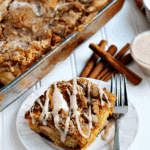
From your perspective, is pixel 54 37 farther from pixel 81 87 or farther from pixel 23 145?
pixel 23 145

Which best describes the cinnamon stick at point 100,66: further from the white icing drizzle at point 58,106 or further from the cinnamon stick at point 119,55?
the white icing drizzle at point 58,106

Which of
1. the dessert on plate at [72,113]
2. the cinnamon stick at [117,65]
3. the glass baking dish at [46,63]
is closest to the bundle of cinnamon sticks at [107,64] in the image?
the cinnamon stick at [117,65]

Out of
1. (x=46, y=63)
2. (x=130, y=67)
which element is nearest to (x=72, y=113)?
(x=46, y=63)

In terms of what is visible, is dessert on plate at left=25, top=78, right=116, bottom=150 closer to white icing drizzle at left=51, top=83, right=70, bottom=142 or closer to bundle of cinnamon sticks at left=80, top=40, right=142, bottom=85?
white icing drizzle at left=51, top=83, right=70, bottom=142

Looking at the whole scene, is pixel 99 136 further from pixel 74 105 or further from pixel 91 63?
pixel 91 63

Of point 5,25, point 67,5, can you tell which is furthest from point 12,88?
point 67,5

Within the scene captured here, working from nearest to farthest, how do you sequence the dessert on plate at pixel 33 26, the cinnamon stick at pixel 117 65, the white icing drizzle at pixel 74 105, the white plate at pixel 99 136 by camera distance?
the white icing drizzle at pixel 74 105
the white plate at pixel 99 136
the dessert on plate at pixel 33 26
the cinnamon stick at pixel 117 65

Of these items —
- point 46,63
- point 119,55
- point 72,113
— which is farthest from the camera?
point 119,55
